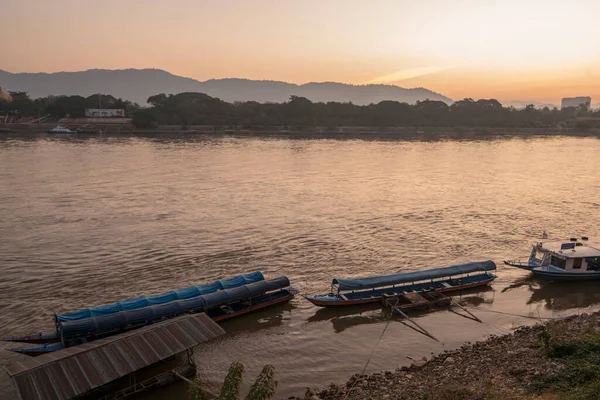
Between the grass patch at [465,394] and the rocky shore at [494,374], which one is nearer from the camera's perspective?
the grass patch at [465,394]

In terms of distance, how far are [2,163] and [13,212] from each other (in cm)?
3097

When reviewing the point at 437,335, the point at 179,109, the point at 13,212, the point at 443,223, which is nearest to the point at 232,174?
the point at 13,212

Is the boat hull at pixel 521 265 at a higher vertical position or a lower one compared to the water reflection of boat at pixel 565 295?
higher

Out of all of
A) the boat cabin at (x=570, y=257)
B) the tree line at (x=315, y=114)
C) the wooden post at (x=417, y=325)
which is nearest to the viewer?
the wooden post at (x=417, y=325)

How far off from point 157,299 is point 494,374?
1323 cm

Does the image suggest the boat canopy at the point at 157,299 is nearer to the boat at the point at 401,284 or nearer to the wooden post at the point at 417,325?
the boat at the point at 401,284

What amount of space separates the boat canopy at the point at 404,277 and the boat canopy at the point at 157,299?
433 centimetres

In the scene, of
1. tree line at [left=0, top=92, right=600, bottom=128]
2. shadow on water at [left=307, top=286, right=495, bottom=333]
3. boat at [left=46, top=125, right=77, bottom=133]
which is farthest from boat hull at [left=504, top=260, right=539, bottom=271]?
boat at [left=46, top=125, right=77, bottom=133]

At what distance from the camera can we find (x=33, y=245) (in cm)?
2900

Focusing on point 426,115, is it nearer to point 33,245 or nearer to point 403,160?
point 403,160

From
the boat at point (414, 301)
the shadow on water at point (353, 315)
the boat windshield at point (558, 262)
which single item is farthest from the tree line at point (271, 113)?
the shadow on water at point (353, 315)

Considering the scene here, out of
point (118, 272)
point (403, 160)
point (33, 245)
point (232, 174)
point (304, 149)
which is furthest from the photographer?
point (304, 149)

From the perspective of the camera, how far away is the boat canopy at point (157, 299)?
17.2 metres

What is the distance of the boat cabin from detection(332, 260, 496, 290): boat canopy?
3967 mm
